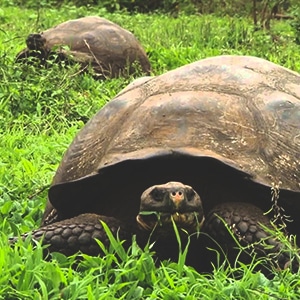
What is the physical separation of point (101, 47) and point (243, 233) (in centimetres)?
455

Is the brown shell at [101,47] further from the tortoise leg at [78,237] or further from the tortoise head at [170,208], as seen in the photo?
the tortoise head at [170,208]

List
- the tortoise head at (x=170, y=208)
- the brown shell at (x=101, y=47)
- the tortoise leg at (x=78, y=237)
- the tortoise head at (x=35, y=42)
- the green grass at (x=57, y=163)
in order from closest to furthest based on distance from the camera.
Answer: the green grass at (x=57, y=163) → the tortoise head at (x=170, y=208) → the tortoise leg at (x=78, y=237) → the tortoise head at (x=35, y=42) → the brown shell at (x=101, y=47)

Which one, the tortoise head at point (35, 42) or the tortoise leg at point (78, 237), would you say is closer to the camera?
the tortoise leg at point (78, 237)

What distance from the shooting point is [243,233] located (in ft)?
7.92

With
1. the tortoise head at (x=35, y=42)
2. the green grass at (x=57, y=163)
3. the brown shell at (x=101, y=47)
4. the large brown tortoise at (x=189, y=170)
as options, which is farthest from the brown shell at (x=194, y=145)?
the brown shell at (x=101, y=47)

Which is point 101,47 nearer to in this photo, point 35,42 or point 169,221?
point 35,42

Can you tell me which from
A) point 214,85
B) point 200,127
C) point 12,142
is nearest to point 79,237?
point 200,127

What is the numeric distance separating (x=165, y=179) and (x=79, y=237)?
→ 1.05ft

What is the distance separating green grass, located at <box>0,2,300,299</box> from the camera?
7.06ft

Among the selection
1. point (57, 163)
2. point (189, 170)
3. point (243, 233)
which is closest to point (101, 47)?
point (57, 163)

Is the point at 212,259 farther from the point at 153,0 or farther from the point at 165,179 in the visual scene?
the point at 153,0

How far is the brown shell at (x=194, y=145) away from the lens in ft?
8.21

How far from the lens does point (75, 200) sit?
2754 millimetres

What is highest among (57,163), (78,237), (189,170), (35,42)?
(189,170)
